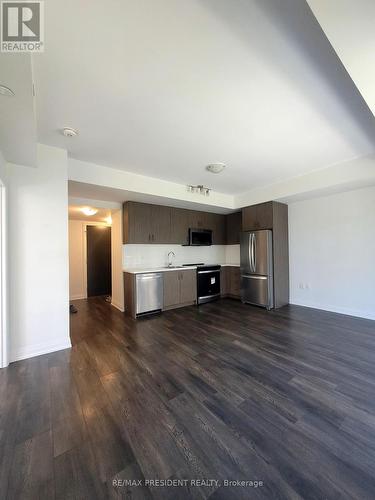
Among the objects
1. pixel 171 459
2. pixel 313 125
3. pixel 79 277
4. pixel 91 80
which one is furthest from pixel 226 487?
pixel 79 277

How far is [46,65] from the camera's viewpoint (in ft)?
4.88

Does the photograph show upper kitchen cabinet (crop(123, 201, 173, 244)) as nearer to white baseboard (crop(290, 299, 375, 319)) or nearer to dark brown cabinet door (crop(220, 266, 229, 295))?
dark brown cabinet door (crop(220, 266, 229, 295))

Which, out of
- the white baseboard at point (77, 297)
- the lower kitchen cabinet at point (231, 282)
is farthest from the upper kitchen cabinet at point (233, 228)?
the white baseboard at point (77, 297)

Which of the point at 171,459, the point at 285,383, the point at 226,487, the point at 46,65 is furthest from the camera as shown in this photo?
the point at 285,383

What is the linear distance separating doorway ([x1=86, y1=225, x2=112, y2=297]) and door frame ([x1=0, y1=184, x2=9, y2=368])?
12.0 feet

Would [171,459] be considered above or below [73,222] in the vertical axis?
below

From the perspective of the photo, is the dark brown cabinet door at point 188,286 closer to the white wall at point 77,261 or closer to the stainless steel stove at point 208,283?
the stainless steel stove at point 208,283

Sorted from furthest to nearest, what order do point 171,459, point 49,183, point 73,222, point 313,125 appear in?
1. point 73,222
2. point 49,183
3. point 313,125
4. point 171,459

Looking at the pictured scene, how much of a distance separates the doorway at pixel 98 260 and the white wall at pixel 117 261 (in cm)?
133

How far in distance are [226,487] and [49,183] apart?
331cm

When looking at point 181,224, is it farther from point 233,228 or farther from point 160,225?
point 233,228

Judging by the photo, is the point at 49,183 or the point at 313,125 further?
the point at 49,183

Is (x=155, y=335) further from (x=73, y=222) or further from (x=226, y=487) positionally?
(x=73, y=222)

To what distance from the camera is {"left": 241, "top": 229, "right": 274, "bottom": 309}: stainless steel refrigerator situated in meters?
4.34
